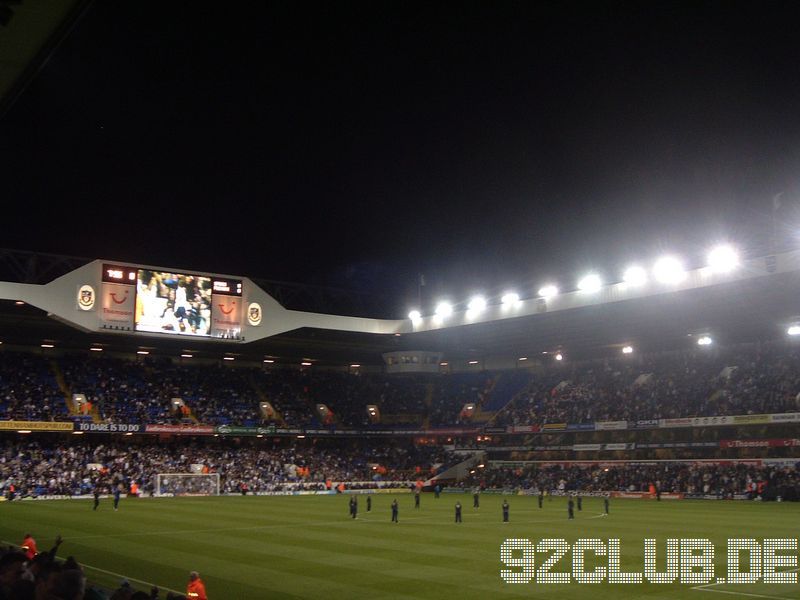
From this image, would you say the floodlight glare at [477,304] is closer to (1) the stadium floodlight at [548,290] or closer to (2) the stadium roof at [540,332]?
(2) the stadium roof at [540,332]

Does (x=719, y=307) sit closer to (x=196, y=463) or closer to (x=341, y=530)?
(x=341, y=530)

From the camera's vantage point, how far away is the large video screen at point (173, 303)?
5781cm

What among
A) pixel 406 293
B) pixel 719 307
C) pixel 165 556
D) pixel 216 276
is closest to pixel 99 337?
pixel 216 276

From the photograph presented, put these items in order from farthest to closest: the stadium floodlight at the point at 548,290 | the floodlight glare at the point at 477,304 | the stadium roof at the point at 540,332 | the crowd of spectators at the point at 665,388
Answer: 1. the floodlight glare at the point at 477,304
2. the crowd of spectators at the point at 665,388
3. the stadium floodlight at the point at 548,290
4. the stadium roof at the point at 540,332

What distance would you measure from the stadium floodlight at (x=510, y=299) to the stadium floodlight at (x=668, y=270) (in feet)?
40.5

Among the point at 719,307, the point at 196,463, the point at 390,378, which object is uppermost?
the point at 719,307

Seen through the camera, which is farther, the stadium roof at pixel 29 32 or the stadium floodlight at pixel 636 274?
the stadium floodlight at pixel 636 274

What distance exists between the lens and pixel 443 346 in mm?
80562


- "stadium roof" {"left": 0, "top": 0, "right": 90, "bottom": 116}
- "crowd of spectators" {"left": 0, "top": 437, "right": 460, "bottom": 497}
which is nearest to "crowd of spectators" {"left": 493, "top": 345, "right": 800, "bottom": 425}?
"crowd of spectators" {"left": 0, "top": 437, "right": 460, "bottom": 497}

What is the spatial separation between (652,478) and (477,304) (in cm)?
1915

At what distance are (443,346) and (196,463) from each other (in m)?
26.2

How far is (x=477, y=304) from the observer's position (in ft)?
212

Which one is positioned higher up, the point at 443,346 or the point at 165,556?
the point at 443,346

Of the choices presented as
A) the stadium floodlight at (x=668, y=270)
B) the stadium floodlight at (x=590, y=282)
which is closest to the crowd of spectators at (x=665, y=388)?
the stadium floodlight at (x=668, y=270)
